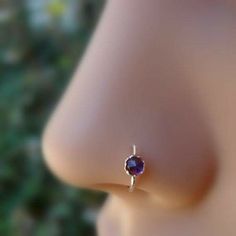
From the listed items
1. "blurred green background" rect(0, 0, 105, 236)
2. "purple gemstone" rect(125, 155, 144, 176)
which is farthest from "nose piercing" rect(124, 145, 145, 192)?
"blurred green background" rect(0, 0, 105, 236)

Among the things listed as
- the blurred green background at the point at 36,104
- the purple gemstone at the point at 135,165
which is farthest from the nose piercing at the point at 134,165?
the blurred green background at the point at 36,104

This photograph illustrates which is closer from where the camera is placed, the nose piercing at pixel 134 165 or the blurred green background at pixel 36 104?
the nose piercing at pixel 134 165

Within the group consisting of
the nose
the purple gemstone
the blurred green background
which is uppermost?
the blurred green background

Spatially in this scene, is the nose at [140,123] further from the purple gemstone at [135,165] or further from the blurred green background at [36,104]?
the blurred green background at [36,104]

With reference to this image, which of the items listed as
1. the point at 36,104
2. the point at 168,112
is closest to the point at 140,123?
the point at 168,112

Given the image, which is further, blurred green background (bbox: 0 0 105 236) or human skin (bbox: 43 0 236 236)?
Result: blurred green background (bbox: 0 0 105 236)

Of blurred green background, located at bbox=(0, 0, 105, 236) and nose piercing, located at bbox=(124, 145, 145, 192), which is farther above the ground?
blurred green background, located at bbox=(0, 0, 105, 236)

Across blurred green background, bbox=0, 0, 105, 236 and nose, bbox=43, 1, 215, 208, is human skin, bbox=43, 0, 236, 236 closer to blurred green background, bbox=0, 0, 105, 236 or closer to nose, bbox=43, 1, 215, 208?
nose, bbox=43, 1, 215, 208

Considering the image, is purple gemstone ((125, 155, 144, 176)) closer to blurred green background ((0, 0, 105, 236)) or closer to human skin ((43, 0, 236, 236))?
human skin ((43, 0, 236, 236))
